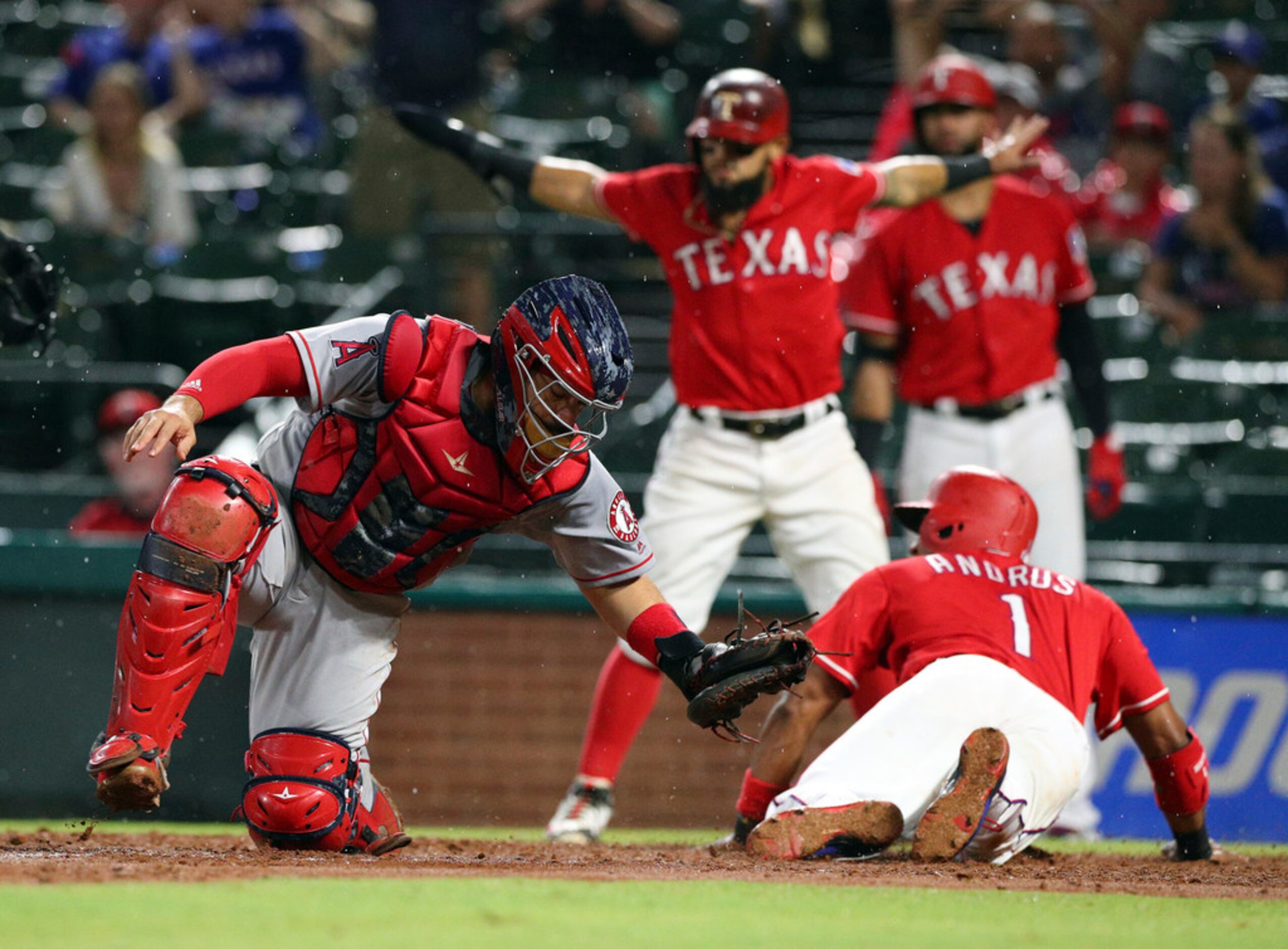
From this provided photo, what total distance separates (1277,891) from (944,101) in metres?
3.09

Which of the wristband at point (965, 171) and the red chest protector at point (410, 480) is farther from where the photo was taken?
the wristband at point (965, 171)

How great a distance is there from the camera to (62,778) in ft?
20.1

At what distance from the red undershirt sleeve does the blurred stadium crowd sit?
3006 mm

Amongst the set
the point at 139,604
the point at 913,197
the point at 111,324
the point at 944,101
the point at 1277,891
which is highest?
the point at 944,101

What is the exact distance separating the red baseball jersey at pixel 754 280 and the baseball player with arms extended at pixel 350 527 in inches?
43.7

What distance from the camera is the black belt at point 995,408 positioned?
5969 mm

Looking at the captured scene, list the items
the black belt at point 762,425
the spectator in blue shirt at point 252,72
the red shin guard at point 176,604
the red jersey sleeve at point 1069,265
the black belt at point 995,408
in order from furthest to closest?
the spectator in blue shirt at point 252,72 < the red jersey sleeve at point 1069,265 < the black belt at point 995,408 < the black belt at point 762,425 < the red shin guard at point 176,604

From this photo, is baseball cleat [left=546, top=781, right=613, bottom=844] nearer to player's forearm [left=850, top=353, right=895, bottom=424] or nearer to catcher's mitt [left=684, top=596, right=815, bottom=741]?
catcher's mitt [left=684, top=596, right=815, bottom=741]

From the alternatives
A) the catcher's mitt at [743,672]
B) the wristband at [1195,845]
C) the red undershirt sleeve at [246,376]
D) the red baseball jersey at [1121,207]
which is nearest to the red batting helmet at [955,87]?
the wristband at [1195,845]

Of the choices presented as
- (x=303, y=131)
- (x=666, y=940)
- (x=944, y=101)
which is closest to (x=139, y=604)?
(x=666, y=940)

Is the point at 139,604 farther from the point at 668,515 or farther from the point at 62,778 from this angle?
the point at 62,778

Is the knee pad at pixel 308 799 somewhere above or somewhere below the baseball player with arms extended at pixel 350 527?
below

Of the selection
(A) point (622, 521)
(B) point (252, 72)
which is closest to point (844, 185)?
(A) point (622, 521)

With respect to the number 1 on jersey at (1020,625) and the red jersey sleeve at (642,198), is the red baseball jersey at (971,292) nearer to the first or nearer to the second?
the red jersey sleeve at (642,198)
